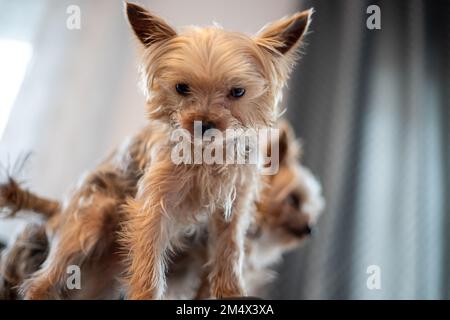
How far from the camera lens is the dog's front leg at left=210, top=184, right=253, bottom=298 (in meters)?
0.96

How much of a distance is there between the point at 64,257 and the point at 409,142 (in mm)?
749

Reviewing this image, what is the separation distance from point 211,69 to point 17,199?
604 millimetres

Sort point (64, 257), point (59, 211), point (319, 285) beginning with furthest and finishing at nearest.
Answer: point (319, 285) → point (59, 211) → point (64, 257)

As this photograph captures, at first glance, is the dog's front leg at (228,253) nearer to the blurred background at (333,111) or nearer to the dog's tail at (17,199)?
the blurred background at (333,111)

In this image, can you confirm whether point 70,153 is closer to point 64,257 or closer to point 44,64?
point 44,64

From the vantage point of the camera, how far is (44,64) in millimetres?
1262

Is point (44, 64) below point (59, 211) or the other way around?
the other way around

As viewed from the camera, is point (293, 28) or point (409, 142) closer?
point (293, 28)

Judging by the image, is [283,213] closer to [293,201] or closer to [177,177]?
[293,201]

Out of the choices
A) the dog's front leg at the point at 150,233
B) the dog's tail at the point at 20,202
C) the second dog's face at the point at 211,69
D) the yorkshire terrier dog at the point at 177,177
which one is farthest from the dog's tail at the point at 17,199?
the second dog's face at the point at 211,69

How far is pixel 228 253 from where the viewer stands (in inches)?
38.4

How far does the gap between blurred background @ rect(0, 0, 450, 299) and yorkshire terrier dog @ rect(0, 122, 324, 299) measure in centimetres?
6

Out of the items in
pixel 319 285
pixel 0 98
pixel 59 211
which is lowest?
pixel 319 285
